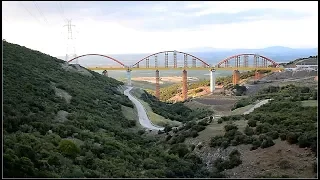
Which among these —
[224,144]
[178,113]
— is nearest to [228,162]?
[224,144]

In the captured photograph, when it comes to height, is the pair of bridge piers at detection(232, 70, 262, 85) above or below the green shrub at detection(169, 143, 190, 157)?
above

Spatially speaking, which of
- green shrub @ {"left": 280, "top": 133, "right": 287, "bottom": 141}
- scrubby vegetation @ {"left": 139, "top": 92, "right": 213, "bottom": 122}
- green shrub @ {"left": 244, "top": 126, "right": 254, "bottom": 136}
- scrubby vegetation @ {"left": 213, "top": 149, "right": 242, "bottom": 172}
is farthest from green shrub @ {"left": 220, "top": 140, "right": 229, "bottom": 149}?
scrubby vegetation @ {"left": 139, "top": 92, "right": 213, "bottom": 122}

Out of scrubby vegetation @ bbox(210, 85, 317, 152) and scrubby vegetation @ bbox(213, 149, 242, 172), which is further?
scrubby vegetation @ bbox(210, 85, 317, 152)

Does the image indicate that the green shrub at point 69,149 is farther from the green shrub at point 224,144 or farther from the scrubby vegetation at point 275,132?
the scrubby vegetation at point 275,132

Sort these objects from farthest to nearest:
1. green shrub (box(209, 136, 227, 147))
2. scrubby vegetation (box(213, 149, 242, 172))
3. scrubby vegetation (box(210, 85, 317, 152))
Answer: green shrub (box(209, 136, 227, 147)), scrubby vegetation (box(210, 85, 317, 152)), scrubby vegetation (box(213, 149, 242, 172))

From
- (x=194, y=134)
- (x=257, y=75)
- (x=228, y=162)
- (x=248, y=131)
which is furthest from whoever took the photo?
(x=257, y=75)

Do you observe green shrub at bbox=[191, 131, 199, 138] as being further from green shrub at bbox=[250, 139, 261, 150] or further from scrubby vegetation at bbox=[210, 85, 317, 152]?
green shrub at bbox=[250, 139, 261, 150]

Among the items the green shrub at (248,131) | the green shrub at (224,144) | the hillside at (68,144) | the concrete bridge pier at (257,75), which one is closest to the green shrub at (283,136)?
the green shrub at (248,131)

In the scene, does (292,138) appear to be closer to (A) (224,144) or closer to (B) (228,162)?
(A) (224,144)

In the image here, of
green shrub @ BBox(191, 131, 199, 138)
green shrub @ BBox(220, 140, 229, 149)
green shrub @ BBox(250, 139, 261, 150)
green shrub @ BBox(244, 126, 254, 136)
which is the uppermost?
green shrub @ BBox(244, 126, 254, 136)

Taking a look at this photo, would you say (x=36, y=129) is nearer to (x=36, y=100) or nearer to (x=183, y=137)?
(x=36, y=100)
